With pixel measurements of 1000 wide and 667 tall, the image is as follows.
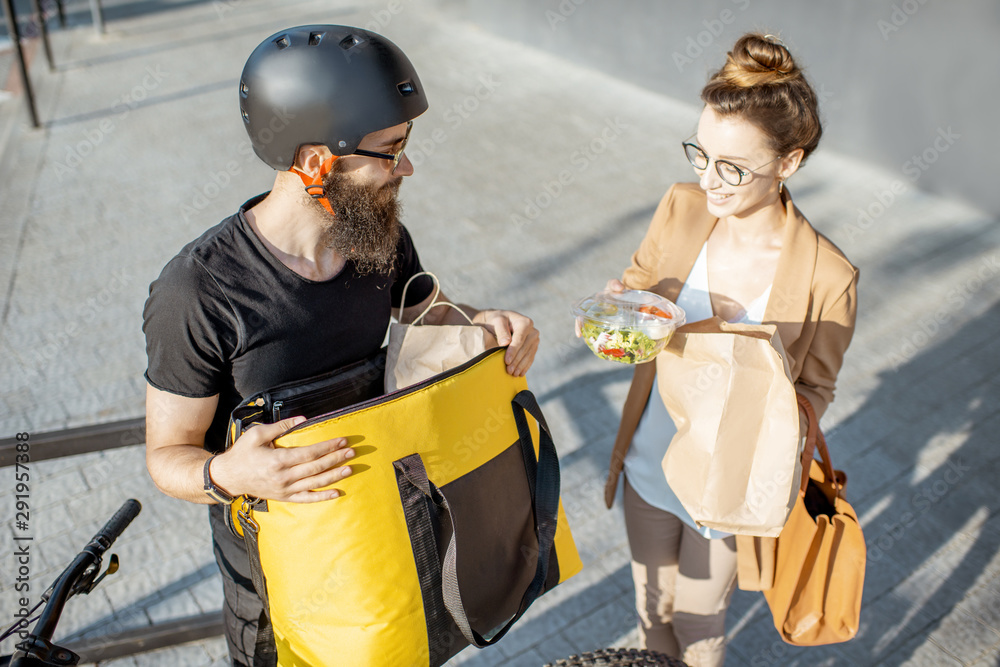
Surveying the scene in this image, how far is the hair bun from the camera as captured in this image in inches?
86.4

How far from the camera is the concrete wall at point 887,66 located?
657 cm

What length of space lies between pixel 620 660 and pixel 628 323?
36.4 inches

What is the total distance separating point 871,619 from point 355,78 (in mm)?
3114

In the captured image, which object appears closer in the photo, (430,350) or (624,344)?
(430,350)

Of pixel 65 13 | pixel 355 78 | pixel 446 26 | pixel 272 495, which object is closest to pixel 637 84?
pixel 446 26

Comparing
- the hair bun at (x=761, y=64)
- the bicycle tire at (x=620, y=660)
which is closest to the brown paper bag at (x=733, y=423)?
the bicycle tire at (x=620, y=660)

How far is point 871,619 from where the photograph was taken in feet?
11.0

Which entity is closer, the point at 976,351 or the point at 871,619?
the point at 871,619

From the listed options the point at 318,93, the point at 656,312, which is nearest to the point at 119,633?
the point at 318,93

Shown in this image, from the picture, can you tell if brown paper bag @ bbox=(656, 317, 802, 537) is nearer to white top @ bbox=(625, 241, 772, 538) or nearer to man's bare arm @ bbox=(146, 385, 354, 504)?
white top @ bbox=(625, 241, 772, 538)

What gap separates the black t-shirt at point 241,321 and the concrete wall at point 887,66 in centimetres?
517

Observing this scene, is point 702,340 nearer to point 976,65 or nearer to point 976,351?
point 976,351

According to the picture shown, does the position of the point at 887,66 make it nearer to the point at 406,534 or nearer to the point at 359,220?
the point at 359,220

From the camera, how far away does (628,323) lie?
222cm
